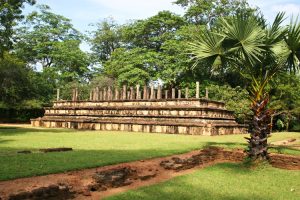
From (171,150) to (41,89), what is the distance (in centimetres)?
2939

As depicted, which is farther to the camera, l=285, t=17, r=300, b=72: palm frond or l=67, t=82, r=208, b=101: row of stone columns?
l=67, t=82, r=208, b=101: row of stone columns

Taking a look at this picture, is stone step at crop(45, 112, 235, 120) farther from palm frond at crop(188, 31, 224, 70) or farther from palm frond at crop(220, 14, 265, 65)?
palm frond at crop(220, 14, 265, 65)

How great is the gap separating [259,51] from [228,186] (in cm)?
421

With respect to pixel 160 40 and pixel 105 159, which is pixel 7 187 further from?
pixel 160 40

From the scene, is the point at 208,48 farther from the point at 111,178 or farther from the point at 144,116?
the point at 144,116

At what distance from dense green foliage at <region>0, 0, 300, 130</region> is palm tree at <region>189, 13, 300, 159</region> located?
1014cm

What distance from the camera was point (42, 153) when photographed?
30.7 ft

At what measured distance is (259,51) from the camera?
9.48m

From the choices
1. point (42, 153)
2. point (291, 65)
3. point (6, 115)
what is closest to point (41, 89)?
point (6, 115)

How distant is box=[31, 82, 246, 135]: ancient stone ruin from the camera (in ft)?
68.3

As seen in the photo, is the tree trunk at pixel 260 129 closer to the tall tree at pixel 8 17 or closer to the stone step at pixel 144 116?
the stone step at pixel 144 116

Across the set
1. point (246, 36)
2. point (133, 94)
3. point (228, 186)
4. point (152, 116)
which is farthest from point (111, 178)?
point (133, 94)

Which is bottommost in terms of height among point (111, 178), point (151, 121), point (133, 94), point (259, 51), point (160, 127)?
point (111, 178)

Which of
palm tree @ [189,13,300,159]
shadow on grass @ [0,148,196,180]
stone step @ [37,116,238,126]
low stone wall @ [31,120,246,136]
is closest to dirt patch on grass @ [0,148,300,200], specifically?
shadow on grass @ [0,148,196,180]
